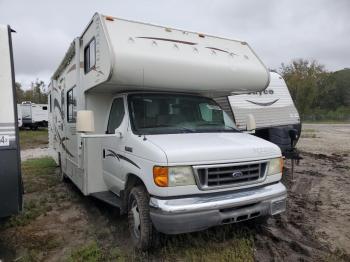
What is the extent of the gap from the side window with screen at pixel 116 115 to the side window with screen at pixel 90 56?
69 cm

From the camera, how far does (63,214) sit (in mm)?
6852

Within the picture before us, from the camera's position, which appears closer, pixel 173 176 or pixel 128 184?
pixel 173 176

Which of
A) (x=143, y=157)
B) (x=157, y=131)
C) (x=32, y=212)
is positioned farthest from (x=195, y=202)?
(x=32, y=212)

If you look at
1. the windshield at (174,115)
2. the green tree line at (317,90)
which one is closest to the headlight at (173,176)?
the windshield at (174,115)

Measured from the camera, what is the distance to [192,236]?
518 cm

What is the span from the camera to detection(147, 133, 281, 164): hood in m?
4.38

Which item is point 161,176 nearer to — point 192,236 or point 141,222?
point 141,222

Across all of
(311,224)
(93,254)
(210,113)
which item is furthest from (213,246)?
(210,113)

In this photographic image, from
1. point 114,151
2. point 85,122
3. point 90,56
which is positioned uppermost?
point 90,56

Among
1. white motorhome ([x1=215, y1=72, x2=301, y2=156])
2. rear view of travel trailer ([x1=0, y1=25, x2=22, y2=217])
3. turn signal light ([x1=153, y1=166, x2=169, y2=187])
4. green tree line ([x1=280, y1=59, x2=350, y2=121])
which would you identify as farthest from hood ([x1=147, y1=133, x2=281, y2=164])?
green tree line ([x1=280, y1=59, x2=350, y2=121])

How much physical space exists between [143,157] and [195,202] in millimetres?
860

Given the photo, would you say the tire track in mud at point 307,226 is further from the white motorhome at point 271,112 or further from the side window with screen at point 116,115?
the side window with screen at point 116,115

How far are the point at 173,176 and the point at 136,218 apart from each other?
0.99m

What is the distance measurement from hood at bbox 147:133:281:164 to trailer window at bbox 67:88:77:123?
2930mm
